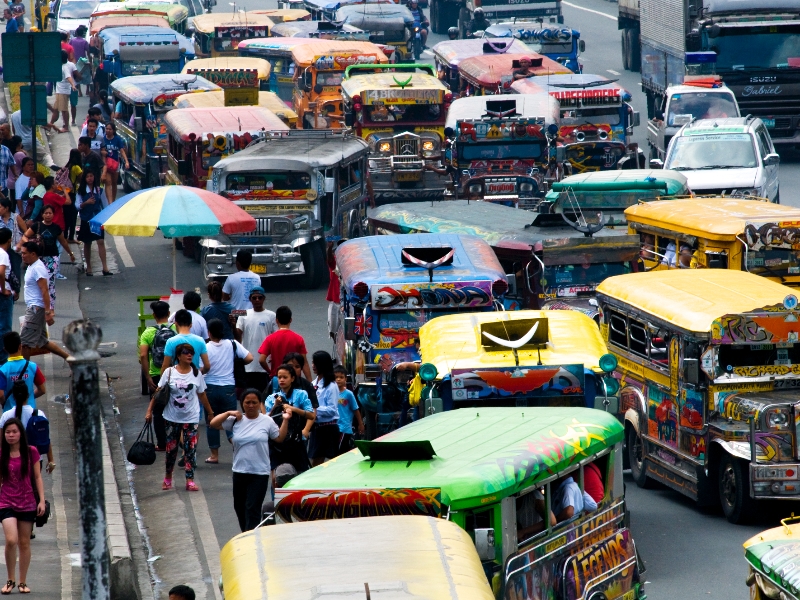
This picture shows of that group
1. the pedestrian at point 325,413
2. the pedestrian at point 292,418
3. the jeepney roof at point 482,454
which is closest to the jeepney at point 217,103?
the pedestrian at point 325,413

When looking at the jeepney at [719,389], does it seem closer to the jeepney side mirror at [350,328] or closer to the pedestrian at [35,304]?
the jeepney side mirror at [350,328]

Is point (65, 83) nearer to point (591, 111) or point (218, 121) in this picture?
point (218, 121)

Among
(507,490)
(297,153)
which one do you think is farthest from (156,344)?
(297,153)

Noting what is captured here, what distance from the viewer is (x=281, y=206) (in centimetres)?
2352

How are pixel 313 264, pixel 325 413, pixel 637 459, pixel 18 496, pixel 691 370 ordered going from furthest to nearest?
pixel 313 264 < pixel 637 459 < pixel 691 370 < pixel 325 413 < pixel 18 496

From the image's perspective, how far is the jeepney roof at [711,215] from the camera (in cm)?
1841

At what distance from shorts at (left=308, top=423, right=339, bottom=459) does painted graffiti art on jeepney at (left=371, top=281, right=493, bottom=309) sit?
1.97m

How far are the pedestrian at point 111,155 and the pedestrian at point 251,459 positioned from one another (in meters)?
14.9

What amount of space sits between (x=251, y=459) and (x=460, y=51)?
92.3 ft

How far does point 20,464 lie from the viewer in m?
11.4

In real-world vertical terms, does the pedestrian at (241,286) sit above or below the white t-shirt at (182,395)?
above

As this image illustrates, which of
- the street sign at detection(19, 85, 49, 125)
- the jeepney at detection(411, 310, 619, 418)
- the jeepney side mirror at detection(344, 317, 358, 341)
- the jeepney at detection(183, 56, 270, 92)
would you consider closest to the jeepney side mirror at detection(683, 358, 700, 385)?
the jeepney at detection(411, 310, 619, 418)

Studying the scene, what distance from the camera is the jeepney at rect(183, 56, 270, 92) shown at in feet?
115

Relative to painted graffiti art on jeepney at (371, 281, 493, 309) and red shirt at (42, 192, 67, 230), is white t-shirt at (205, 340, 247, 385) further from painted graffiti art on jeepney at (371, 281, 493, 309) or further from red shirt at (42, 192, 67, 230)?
red shirt at (42, 192, 67, 230)
